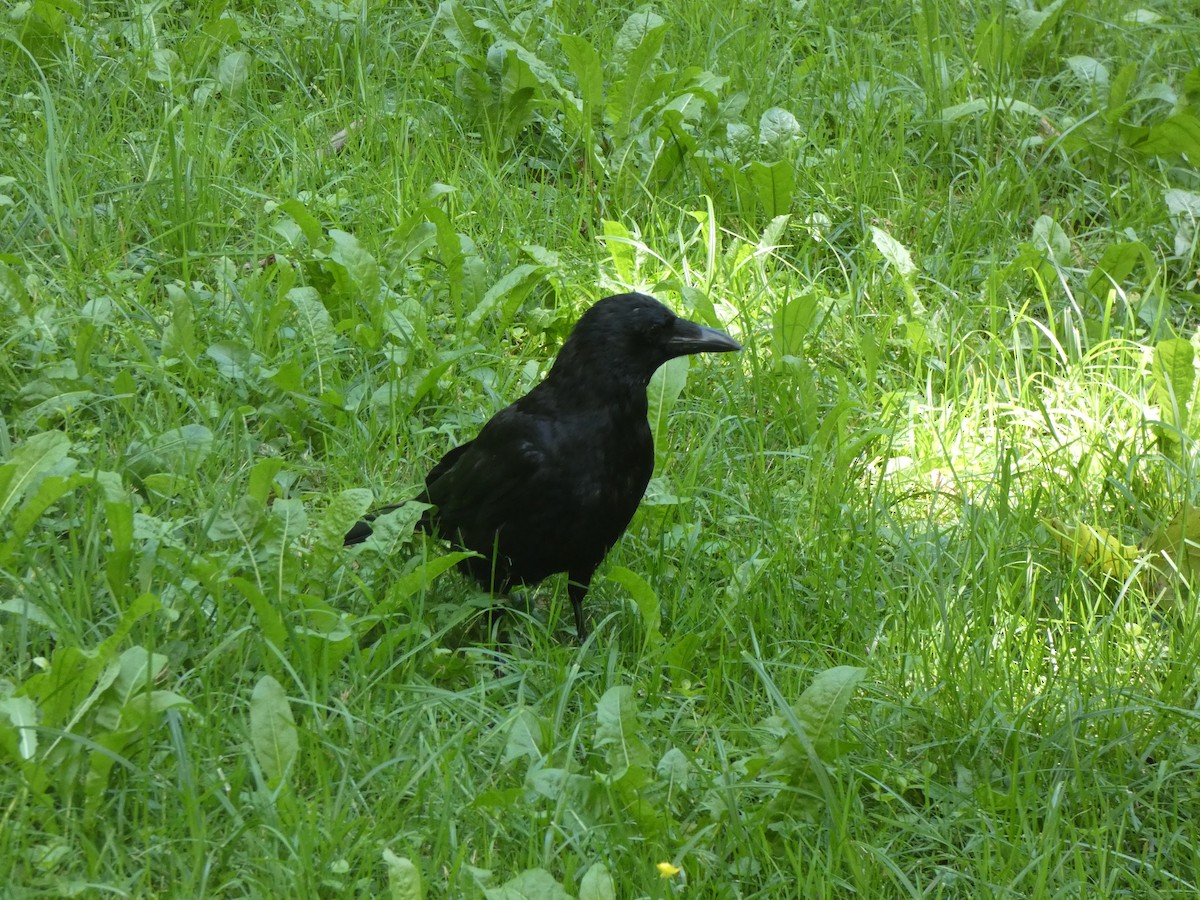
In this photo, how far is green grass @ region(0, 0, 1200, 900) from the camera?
8.29 ft

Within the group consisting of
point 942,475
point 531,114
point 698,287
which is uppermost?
point 531,114

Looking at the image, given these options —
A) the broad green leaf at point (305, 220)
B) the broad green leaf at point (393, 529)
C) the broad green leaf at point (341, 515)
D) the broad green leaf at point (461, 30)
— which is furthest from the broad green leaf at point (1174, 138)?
the broad green leaf at point (341, 515)

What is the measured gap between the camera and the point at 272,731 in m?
2.48

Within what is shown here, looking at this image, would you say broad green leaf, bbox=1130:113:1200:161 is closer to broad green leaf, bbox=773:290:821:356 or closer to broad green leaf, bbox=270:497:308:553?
broad green leaf, bbox=773:290:821:356

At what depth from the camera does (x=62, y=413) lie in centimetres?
359

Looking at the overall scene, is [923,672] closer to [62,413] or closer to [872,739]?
[872,739]

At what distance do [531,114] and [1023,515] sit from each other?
97.7 inches

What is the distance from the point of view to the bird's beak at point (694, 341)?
3.41 metres

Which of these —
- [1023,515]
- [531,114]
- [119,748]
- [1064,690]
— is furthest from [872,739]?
[531,114]

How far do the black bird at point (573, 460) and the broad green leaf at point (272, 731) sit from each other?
2.87 ft

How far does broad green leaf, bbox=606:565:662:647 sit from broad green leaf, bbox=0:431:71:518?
123 cm

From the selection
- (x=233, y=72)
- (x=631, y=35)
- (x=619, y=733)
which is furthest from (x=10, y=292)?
(x=631, y=35)

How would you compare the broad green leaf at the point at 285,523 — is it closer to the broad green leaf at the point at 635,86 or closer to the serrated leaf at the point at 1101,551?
the serrated leaf at the point at 1101,551

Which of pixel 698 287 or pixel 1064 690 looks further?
pixel 698 287
